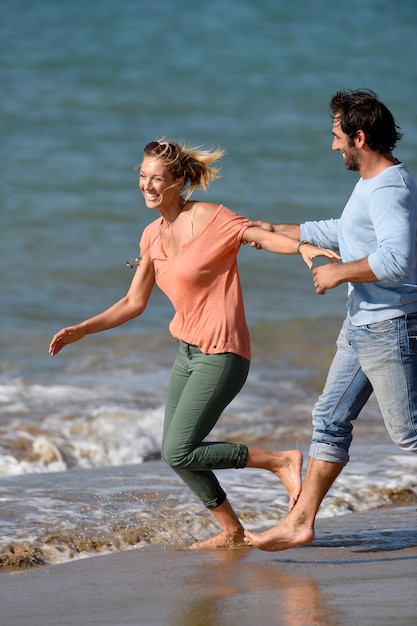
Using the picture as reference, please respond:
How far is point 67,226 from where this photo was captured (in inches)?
606

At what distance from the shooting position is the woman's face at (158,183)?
4.64 metres

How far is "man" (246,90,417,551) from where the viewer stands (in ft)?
12.8

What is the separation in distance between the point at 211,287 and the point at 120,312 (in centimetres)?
55

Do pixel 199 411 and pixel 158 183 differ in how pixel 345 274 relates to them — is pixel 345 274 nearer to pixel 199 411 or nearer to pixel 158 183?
pixel 199 411

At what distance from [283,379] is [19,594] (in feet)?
17.0

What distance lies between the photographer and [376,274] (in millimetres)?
3869

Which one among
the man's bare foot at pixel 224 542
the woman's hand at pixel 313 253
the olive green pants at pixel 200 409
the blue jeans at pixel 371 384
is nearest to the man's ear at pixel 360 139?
the woman's hand at pixel 313 253

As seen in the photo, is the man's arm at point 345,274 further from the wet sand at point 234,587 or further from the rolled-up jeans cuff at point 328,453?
the wet sand at point 234,587

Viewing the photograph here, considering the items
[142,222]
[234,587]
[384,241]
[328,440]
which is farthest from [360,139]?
[142,222]

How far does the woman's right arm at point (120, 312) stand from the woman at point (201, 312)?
0.46ft

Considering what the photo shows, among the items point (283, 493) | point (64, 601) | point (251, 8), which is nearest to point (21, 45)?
point (251, 8)

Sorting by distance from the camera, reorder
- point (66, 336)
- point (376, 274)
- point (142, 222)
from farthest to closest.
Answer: point (142, 222)
point (66, 336)
point (376, 274)

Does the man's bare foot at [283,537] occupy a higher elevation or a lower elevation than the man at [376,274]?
lower

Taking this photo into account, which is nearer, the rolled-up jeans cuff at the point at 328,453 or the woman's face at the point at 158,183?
the rolled-up jeans cuff at the point at 328,453
